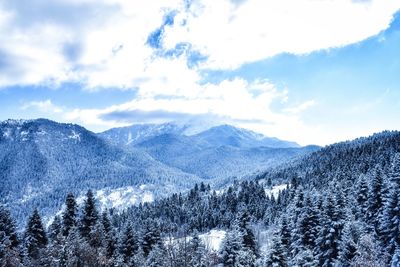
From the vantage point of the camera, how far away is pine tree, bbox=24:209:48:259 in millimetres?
56312

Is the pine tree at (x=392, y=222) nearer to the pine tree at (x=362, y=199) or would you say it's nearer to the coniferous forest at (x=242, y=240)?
the coniferous forest at (x=242, y=240)

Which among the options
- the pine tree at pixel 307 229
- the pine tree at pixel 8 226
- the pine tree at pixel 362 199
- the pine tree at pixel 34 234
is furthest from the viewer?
the pine tree at pixel 362 199

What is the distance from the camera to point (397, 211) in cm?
5066

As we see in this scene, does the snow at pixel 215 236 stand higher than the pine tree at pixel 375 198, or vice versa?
the pine tree at pixel 375 198

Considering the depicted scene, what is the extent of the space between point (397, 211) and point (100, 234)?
41848mm

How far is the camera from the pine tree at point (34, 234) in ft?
185

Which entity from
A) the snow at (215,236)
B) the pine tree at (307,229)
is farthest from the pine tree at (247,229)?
the snow at (215,236)

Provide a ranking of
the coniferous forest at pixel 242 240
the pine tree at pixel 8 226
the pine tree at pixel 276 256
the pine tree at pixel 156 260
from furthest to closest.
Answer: the pine tree at pixel 8 226 → the pine tree at pixel 156 260 → the pine tree at pixel 276 256 → the coniferous forest at pixel 242 240

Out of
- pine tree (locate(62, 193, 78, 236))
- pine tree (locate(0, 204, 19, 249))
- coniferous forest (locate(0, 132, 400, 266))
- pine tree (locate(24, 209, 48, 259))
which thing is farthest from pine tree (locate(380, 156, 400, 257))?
pine tree (locate(0, 204, 19, 249))

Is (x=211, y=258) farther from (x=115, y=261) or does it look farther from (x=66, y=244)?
(x=66, y=244)

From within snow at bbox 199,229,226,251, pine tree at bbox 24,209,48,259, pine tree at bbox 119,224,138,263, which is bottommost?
snow at bbox 199,229,226,251

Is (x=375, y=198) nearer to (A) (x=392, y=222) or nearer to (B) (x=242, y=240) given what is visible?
(A) (x=392, y=222)

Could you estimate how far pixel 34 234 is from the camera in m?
57.6

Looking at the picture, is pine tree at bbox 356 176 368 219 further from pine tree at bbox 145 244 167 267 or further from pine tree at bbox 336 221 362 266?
pine tree at bbox 145 244 167 267
